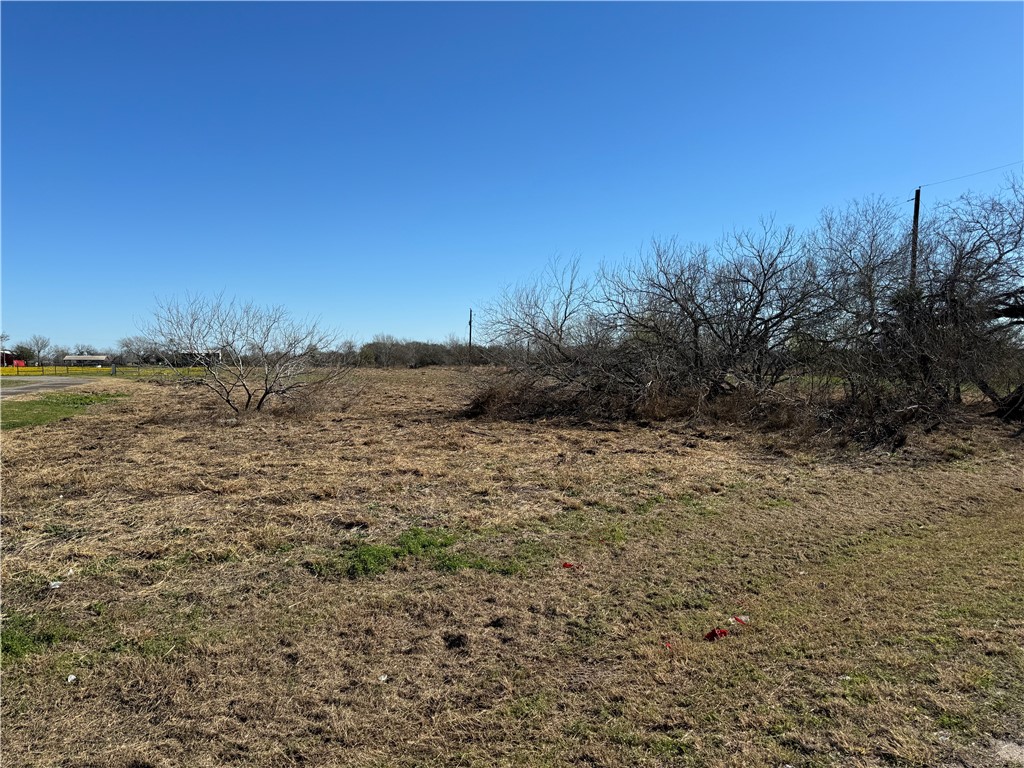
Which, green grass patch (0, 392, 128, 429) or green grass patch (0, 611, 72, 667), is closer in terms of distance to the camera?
green grass patch (0, 611, 72, 667)

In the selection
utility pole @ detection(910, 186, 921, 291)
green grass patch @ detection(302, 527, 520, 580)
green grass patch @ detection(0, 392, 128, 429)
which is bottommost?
green grass patch @ detection(302, 527, 520, 580)

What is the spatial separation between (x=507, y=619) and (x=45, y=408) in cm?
2231

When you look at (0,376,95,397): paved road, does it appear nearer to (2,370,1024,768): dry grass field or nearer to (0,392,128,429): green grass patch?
(0,392,128,429): green grass patch

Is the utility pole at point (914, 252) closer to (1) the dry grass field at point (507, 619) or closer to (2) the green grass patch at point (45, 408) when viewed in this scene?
(1) the dry grass field at point (507, 619)

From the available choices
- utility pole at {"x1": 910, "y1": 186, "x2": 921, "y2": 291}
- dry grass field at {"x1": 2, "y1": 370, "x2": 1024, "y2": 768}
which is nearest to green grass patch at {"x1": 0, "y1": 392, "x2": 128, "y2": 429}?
dry grass field at {"x1": 2, "y1": 370, "x2": 1024, "y2": 768}

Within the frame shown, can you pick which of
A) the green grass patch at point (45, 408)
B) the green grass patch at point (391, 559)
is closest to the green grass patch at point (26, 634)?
the green grass patch at point (391, 559)

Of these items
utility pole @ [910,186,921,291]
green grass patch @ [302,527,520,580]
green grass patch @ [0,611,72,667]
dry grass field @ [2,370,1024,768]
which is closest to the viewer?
dry grass field @ [2,370,1024,768]

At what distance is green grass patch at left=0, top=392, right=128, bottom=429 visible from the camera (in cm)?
1538

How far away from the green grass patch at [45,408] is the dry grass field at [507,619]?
9.93m

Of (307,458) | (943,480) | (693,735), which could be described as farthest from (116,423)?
(943,480)

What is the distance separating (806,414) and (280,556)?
11.8 m

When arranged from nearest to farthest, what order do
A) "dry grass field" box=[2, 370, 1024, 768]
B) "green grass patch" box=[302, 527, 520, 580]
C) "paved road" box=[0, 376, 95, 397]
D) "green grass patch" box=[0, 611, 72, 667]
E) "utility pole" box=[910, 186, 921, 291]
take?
"dry grass field" box=[2, 370, 1024, 768] < "green grass patch" box=[0, 611, 72, 667] < "green grass patch" box=[302, 527, 520, 580] < "utility pole" box=[910, 186, 921, 291] < "paved road" box=[0, 376, 95, 397]

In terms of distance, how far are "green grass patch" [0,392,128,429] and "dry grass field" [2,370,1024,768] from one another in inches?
391

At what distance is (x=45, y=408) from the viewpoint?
1925 centimetres
